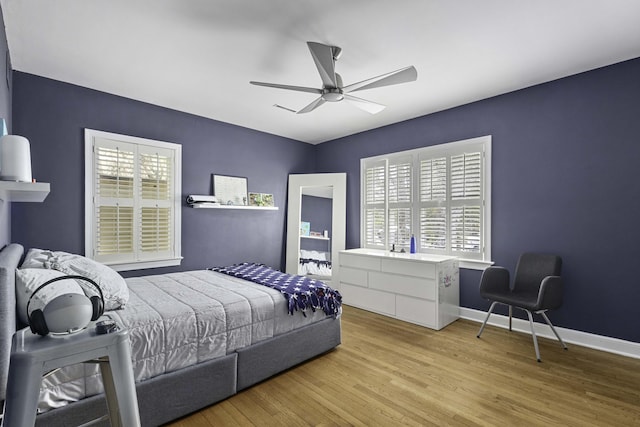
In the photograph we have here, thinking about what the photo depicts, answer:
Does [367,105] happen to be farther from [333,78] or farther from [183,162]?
[183,162]

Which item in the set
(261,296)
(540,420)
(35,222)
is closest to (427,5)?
(261,296)

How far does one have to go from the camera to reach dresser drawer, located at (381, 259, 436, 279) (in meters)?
3.48

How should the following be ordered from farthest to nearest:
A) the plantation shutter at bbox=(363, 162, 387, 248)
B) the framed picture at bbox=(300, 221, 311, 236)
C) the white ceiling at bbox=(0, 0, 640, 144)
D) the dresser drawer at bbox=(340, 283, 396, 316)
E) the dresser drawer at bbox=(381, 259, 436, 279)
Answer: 1. the framed picture at bbox=(300, 221, 311, 236)
2. the plantation shutter at bbox=(363, 162, 387, 248)
3. the dresser drawer at bbox=(340, 283, 396, 316)
4. the dresser drawer at bbox=(381, 259, 436, 279)
5. the white ceiling at bbox=(0, 0, 640, 144)

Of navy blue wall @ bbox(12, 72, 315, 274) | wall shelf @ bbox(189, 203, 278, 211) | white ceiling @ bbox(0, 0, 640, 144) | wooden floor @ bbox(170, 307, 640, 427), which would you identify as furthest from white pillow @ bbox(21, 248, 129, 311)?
wall shelf @ bbox(189, 203, 278, 211)

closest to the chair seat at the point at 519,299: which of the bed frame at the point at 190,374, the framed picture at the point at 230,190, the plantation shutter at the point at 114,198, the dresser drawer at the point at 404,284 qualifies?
the dresser drawer at the point at 404,284

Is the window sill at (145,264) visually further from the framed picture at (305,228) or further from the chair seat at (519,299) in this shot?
the chair seat at (519,299)

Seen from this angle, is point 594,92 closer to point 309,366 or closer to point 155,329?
point 309,366

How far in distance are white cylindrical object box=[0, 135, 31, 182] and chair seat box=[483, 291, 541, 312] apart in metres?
3.64

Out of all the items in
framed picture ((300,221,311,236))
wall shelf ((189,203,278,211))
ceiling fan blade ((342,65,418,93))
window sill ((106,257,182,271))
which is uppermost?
ceiling fan blade ((342,65,418,93))

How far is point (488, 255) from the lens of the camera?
11.8 ft

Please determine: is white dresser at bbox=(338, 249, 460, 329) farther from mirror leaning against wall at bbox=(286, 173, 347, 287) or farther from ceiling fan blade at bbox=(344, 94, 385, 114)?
ceiling fan blade at bbox=(344, 94, 385, 114)

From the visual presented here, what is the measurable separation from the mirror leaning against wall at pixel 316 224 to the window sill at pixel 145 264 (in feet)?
5.93

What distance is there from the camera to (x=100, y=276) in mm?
2025

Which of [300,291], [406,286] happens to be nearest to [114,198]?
[300,291]
